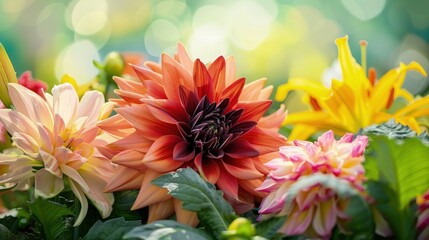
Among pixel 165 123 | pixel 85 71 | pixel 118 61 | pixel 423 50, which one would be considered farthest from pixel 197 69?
pixel 423 50

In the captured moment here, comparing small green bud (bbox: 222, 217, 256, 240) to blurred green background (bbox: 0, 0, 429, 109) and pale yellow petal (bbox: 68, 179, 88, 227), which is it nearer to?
pale yellow petal (bbox: 68, 179, 88, 227)

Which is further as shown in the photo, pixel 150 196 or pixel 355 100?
pixel 355 100

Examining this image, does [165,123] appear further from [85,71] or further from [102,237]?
[85,71]

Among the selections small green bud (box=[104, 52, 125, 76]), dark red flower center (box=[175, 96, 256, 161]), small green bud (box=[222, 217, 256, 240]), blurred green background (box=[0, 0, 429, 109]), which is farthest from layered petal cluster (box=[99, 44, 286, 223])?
blurred green background (box=[0, 0, 429, 109])

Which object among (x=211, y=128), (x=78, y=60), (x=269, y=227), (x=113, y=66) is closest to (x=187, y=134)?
(x=211, y=128)

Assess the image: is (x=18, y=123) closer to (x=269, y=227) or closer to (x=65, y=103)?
(x=65, y=103)

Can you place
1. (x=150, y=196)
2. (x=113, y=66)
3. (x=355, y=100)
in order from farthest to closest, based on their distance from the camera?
(x=113, y=66) < (x=355, y=100) < (x=150, y=196)

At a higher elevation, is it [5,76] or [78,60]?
[5,76]
